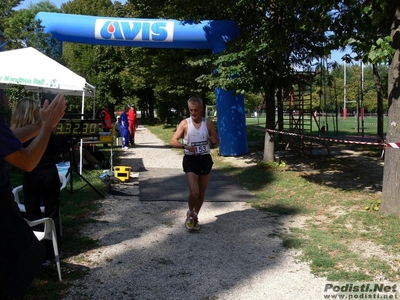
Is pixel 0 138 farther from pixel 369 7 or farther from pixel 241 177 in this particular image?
pixel 241 177

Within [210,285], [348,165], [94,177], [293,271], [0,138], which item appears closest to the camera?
[0,138]

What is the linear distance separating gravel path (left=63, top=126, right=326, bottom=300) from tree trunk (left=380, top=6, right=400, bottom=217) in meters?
1.44

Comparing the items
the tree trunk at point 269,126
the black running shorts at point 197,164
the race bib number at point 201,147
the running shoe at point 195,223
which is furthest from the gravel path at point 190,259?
the tree trunk at point 269,126

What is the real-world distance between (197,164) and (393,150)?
292cm

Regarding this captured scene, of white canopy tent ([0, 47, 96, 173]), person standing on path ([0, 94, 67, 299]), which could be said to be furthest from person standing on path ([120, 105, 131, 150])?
person standing on path ([0, 94, 67, 299])

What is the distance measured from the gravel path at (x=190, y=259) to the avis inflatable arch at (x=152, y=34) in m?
6.73

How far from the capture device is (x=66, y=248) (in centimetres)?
529

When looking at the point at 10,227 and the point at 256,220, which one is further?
the point at 256,220

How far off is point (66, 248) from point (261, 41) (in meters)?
7.21

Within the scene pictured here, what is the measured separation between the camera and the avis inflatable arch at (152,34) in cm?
1348

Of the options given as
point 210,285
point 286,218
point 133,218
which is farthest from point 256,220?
point 210,285

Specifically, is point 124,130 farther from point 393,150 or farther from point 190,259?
point 190,259

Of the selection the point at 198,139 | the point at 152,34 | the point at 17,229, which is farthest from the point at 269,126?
the point at 17,229

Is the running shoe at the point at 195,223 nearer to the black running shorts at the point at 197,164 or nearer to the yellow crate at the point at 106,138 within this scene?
the black running shorts at the point at 197,164
